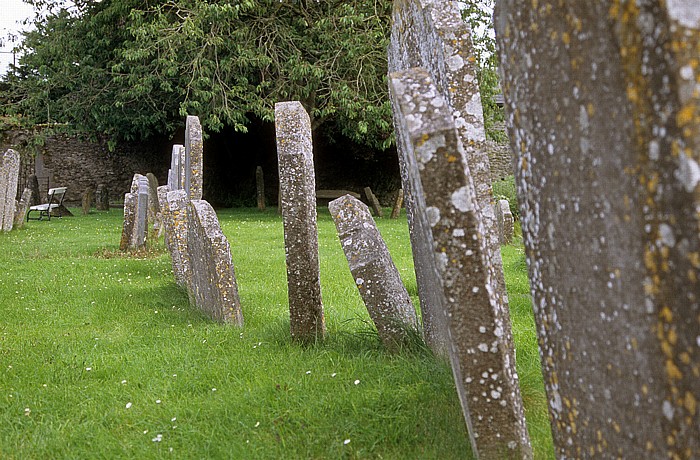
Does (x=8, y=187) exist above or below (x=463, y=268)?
above

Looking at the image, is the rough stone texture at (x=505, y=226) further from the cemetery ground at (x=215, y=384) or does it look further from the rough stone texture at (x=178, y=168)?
the rough stone texture at (x=178, y=168)

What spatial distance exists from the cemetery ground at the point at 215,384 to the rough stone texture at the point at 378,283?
159 millimetres

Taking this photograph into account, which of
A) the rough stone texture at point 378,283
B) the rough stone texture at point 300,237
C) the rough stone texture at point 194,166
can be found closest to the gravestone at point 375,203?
the rough stone texture at point 194,166

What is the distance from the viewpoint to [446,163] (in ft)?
7.84

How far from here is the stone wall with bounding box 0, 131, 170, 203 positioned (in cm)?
2845

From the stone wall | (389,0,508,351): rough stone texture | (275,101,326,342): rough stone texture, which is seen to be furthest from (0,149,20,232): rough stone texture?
(389,0,508,351): rough stone texture

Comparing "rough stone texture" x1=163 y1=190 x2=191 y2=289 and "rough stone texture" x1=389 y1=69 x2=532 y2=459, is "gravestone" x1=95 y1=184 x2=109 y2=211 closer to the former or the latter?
"rough stone texture" x1=163 y1=190 x2=191 y2=289

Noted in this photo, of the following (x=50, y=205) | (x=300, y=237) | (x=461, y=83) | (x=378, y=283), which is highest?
(x=461, y=83)

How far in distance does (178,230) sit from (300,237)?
3.33m

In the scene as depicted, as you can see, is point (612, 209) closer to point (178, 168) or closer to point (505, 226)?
point (178, 168)

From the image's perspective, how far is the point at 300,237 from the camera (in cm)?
505

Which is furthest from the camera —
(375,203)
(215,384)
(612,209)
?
(375,203)

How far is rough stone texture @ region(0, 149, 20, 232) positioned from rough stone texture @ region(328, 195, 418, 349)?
12.1 metres

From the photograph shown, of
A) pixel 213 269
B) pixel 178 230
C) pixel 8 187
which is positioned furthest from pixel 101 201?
pixel 213 269
